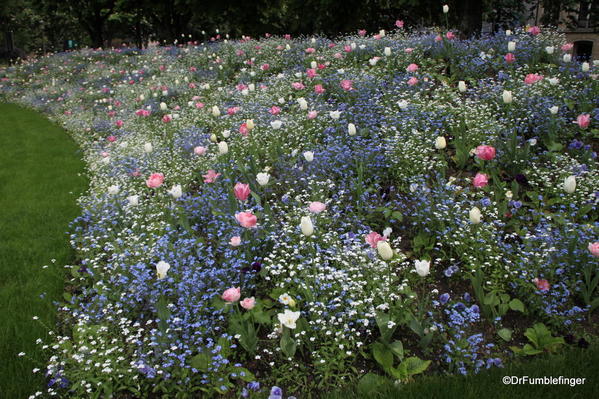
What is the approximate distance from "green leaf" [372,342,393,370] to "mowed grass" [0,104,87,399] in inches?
88.4

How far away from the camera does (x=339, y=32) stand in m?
16.0

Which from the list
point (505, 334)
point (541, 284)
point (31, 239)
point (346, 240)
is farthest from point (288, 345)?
point (31, 239)

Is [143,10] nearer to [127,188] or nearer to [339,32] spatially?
[339,32]

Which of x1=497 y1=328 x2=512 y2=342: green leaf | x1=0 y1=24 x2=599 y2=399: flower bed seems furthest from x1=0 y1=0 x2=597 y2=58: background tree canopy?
x1=497 y1=328 x2=512 y2=342: green leaf

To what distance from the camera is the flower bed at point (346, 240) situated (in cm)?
300

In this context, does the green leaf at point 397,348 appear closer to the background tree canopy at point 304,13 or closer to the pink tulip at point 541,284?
the pink tulip at point 541,284

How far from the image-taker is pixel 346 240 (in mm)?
3725

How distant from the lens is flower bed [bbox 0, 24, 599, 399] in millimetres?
2998

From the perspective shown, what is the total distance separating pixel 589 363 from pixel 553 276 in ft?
2.77

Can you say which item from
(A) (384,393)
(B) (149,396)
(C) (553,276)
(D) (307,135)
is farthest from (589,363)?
(D) (307,135)

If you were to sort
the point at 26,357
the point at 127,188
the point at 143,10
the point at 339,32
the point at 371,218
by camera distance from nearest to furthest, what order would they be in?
1. the point at 26,357
2. the point at 371,218
3. the point at 127,188
4. the point at 339,32
5. the point at 143,10

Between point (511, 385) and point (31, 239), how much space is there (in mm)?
4996

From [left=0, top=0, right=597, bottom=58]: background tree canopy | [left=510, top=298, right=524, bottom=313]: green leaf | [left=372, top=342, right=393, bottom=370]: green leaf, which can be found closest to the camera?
[left=372, top=342, right=393, bottom=370]: green leaf

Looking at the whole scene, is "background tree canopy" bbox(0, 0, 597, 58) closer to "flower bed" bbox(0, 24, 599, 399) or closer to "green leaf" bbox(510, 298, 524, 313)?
"flower bed" bbox(0, 24, 599, 399)
